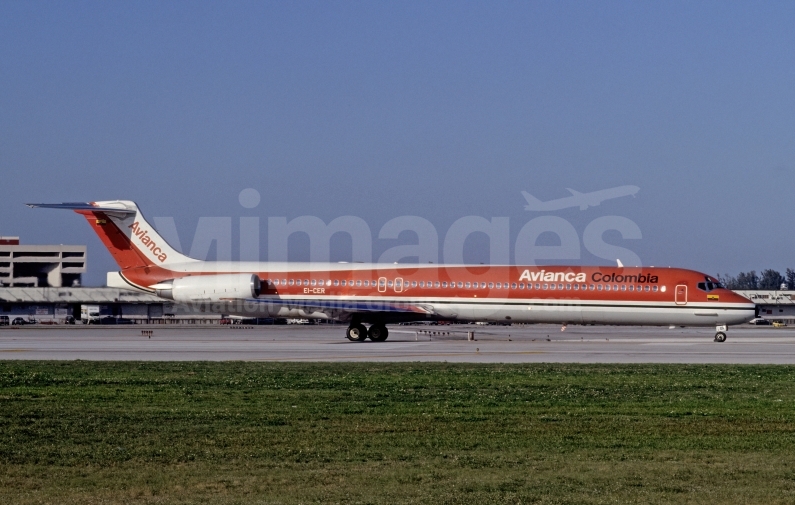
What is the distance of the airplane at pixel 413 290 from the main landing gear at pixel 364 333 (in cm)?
5

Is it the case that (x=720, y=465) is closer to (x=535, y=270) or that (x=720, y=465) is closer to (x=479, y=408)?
(x=479, y=408)

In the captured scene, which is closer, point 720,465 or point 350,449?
point 720,465

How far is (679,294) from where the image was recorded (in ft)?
144

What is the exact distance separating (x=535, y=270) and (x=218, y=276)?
48.4 ft

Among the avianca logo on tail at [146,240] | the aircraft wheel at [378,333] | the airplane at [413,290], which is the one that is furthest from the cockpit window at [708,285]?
the avianca logo on tail at [146,240]

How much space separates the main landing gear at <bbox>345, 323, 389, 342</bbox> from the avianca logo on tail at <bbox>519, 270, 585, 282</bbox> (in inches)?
269

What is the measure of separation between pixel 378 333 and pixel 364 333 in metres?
0.66

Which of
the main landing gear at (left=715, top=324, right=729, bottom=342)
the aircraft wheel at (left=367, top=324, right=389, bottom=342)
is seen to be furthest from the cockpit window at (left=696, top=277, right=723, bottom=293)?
the aircraft wheel at (left=367, top=324, right=389, bottom=342)

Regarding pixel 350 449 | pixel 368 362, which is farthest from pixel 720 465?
pixel 368 362

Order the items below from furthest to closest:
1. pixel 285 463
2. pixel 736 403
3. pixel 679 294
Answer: pixel 679 294 → pixel 736 403 → pixel 285 463

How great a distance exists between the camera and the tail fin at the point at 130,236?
4725 cm

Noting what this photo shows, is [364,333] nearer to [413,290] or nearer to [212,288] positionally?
[413,290]

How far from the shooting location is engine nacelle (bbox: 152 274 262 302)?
149 ft

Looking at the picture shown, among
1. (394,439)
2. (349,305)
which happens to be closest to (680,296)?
(349,305)
